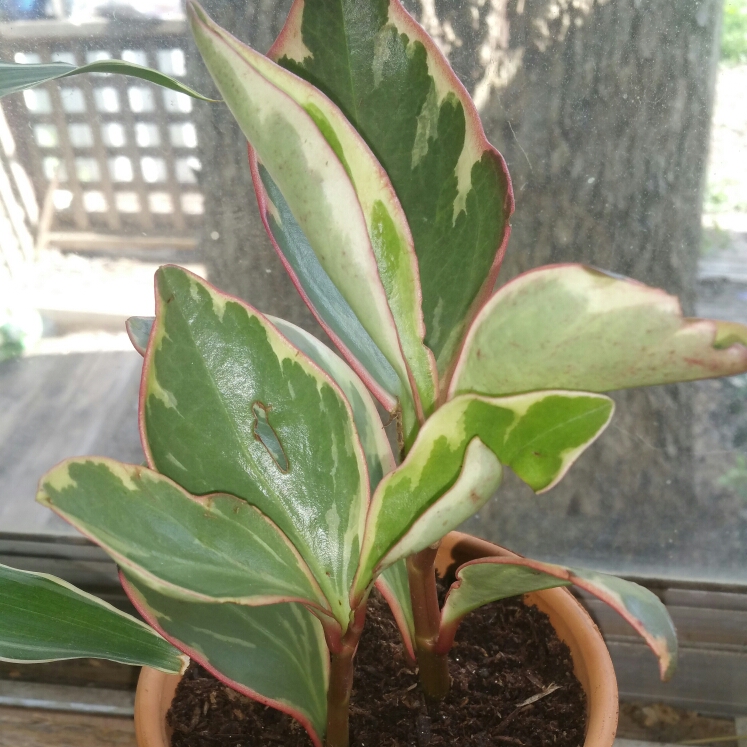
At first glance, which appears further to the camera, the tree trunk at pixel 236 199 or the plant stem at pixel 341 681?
the tree trunk at pixel 236 199

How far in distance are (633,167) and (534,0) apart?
193 millimetres

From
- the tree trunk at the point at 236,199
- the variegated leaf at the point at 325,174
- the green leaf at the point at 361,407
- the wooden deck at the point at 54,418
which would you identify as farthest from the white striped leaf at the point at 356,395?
the wooden deck at the point at 54,418

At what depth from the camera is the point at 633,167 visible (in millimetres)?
752

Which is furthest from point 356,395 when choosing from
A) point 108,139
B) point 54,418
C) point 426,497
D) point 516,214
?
point 54,418

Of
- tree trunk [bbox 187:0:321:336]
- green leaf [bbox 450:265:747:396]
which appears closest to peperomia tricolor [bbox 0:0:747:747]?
green leaf [bbox 450:265:747:396]

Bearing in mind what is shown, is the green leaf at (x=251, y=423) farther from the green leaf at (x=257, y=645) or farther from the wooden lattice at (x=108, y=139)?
the wooden lattice at (x=108, y=139)

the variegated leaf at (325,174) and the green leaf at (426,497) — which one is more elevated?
the variegated leaf at (325,174)

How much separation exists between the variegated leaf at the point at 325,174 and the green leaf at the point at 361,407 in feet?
0.34

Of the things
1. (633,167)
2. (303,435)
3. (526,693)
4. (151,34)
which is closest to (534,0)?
(633,167)

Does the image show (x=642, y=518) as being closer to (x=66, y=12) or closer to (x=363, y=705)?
(x=363, y=705)

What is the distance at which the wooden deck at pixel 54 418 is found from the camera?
938 millimetres

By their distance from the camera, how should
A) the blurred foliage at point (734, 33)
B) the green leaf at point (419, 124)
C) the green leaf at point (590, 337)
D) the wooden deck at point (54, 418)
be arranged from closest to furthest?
1. the green leaf at point (590, 337)
2. the green leaf at point (419, 124)
3. the blurred foliage at point (734, 33)
4. the wooden deck at point (54, 418)

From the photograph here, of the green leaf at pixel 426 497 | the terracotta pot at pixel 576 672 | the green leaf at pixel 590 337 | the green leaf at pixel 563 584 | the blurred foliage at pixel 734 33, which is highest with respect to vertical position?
the blurred foliage at pixel 734 33

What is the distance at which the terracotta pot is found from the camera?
1.67ft
